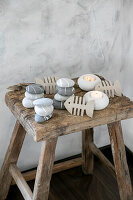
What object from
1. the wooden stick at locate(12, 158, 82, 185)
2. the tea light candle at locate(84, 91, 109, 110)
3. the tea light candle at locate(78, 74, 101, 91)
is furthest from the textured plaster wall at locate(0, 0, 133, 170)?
the tea light candle at locate(84, 91, 109, 110)

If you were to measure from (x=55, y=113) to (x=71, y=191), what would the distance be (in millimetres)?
569

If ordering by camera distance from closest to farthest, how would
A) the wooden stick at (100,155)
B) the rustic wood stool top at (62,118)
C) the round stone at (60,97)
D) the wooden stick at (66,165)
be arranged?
the rustic wood stool top at (62,118) → the round stone at (60,97) → the wooden stick at (100,155) → the wooden stick at (66,165)

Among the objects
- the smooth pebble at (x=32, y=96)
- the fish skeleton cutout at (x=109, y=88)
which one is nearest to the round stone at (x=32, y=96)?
the smooth pebble at (x=32, y=96)

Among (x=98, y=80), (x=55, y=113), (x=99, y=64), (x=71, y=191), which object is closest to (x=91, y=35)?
(x=99, y=64)

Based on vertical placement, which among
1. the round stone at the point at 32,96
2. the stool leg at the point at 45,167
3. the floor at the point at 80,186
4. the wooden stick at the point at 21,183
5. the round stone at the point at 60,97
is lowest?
the floor at the point at 80,186

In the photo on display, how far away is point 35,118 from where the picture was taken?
3.50ft

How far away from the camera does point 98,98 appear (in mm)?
1139

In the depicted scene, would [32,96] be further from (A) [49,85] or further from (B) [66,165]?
(B) [66,165]

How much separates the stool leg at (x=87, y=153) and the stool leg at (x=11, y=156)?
0.34 metres

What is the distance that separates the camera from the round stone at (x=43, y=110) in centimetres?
104

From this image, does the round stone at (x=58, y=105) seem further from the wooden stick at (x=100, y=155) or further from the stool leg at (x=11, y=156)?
the wooden stick at (x=100, y=155)

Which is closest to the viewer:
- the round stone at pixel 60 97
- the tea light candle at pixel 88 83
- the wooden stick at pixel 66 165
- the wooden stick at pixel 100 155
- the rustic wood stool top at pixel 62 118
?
the rustic wood stool top at pixel 62 118

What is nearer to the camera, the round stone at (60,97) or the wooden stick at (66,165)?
the round stone at (60,97)

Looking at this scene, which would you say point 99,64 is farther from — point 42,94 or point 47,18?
point 42,94
